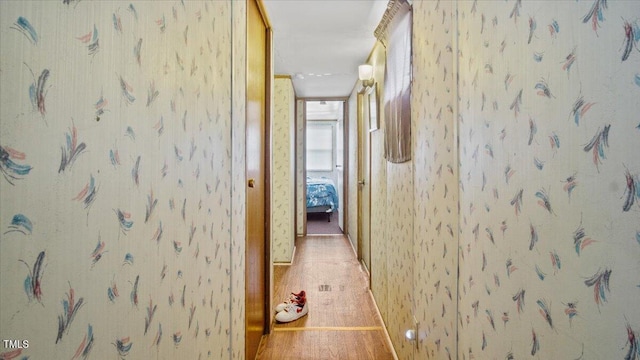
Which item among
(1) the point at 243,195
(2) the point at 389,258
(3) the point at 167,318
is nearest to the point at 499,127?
(3) the point at 167,318

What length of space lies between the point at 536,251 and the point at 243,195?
1323mm

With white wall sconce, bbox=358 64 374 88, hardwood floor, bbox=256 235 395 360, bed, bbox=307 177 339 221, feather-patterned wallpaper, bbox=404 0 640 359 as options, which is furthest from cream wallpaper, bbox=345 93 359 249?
feather-patterned wallpaper, bbox=404 0 640 359

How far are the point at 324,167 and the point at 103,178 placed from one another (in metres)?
8.12

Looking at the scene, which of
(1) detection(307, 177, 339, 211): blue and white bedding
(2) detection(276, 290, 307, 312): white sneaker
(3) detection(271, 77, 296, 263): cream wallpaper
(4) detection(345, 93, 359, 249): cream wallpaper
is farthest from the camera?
(1) detection(307, 177, 339, 211): blue and white bedding

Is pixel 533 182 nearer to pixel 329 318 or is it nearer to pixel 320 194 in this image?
pixel 329 318

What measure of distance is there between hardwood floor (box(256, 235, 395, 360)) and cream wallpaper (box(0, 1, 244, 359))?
1414 millimetres

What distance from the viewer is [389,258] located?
2408mm

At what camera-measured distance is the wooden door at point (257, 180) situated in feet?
6.27

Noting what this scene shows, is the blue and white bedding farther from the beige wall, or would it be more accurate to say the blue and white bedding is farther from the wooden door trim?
the beige wall

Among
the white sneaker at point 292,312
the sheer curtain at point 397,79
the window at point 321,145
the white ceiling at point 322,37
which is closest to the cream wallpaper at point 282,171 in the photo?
the white ceiling at point 322,37

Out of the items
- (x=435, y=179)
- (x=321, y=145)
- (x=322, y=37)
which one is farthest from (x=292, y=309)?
(x=321, y=145)

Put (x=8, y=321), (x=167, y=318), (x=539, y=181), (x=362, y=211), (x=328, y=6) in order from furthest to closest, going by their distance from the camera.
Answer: (x=362, y=211) → (x=328, y=6) → (x=167, y=318) → (x=539, y=181) → (x=8, y=321)

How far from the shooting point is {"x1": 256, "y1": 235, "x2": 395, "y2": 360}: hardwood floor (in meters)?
2.25

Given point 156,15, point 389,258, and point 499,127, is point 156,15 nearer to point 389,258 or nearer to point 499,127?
point 499,127
